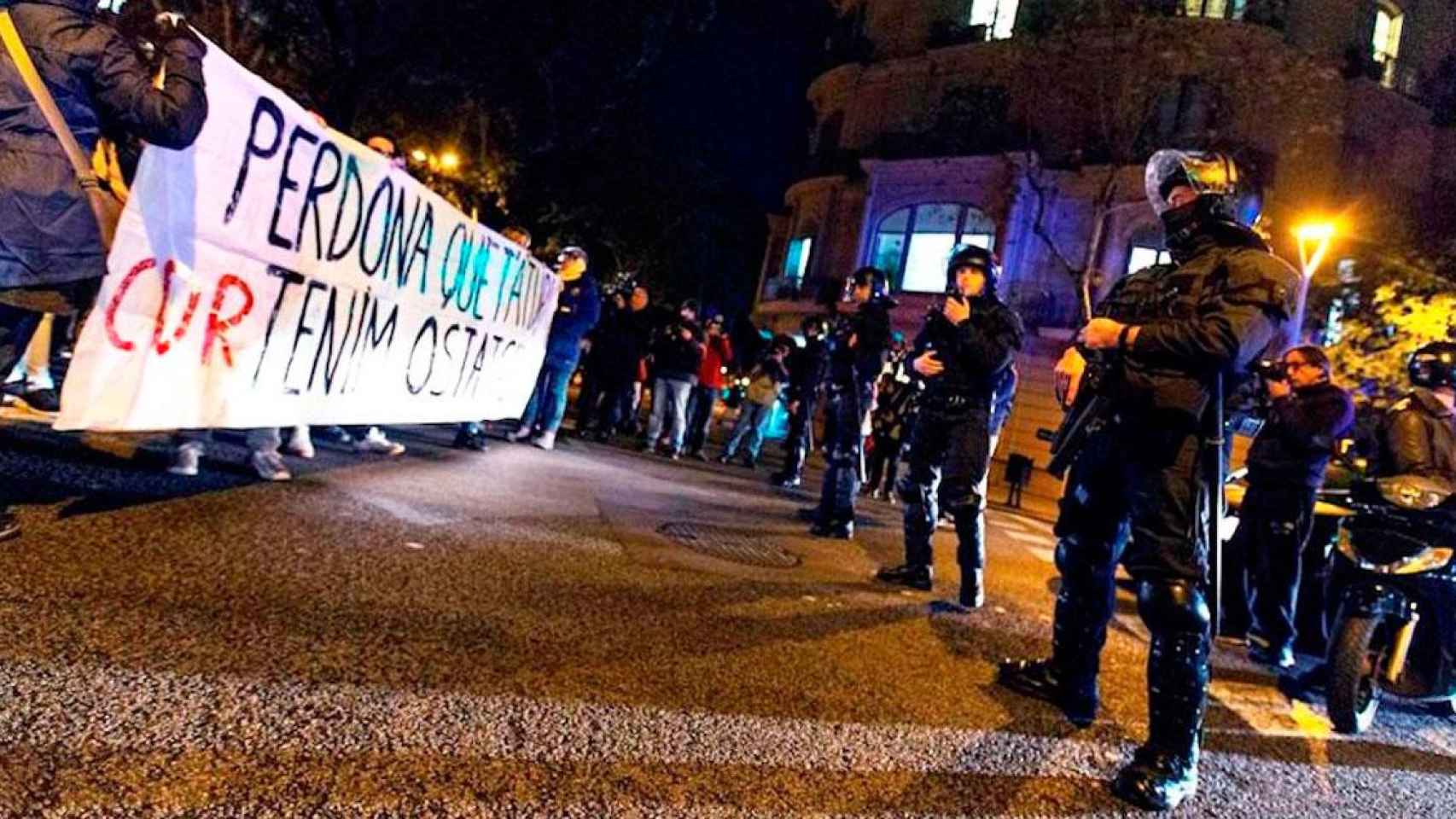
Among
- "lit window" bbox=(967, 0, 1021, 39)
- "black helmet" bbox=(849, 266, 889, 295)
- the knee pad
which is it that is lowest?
the knee pad

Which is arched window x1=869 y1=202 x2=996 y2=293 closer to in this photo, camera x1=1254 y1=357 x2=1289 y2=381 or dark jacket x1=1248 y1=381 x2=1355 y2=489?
dark jacket x1=1248 y1=381 x2=1355 y2=489

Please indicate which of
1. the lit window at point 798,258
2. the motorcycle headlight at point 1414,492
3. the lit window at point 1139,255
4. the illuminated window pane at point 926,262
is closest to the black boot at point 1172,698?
the motorcycle headlight at point 1414,492

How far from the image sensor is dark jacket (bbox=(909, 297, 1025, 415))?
511 centimetres

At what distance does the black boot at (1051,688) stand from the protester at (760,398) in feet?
28.8

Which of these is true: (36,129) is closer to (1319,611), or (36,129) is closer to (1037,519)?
(1319,611)

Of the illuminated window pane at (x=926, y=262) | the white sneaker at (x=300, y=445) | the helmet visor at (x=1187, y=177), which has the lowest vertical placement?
→ the white sneaker at (x=300, y=445)

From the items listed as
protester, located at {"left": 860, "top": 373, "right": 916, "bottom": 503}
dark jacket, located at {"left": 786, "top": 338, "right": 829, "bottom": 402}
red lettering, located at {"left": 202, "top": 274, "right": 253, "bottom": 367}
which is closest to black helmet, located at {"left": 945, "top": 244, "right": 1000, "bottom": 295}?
red lettering, located at {"left": 202, "top": 274, "right": 253, "bottom": 367}

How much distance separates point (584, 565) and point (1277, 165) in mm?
27894

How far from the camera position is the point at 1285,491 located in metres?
6.22

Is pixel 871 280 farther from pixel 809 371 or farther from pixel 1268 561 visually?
pixel 809 371

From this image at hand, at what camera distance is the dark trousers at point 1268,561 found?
599 cm

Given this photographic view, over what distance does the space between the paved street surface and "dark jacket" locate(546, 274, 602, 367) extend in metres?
3.89

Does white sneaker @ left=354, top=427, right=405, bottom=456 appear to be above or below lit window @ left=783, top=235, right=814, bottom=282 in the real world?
below

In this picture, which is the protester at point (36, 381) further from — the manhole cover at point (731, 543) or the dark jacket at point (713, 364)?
the dark jacket at point (713, 364)
